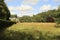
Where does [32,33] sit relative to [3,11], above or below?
below

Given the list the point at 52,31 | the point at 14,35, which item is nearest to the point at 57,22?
the point at 52,31

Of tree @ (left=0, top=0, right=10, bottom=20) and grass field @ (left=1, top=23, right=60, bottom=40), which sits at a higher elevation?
tree @ (left=0, top=0, right=10, bottom=20)

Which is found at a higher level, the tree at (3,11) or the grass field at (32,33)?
the tree at (3,11)

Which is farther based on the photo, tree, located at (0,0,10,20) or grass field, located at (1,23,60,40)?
tree, located at (0,0,10,20)

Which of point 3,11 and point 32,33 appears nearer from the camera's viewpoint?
point 32,33

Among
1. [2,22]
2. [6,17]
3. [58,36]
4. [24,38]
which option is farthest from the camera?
[6,17]

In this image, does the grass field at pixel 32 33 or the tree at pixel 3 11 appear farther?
the tree at pixel 3 11

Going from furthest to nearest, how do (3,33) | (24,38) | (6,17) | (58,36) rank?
1. (6,17)
2. (3,33)
3. (24,38)
4. (58,36)

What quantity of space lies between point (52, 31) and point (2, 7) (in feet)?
33.6

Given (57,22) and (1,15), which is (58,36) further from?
(1,15)

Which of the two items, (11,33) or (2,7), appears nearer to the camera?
(11,33)

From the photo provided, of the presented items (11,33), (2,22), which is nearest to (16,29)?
(11,33)

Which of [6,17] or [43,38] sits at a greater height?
[6,17]

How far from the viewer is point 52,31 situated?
24891 mm
